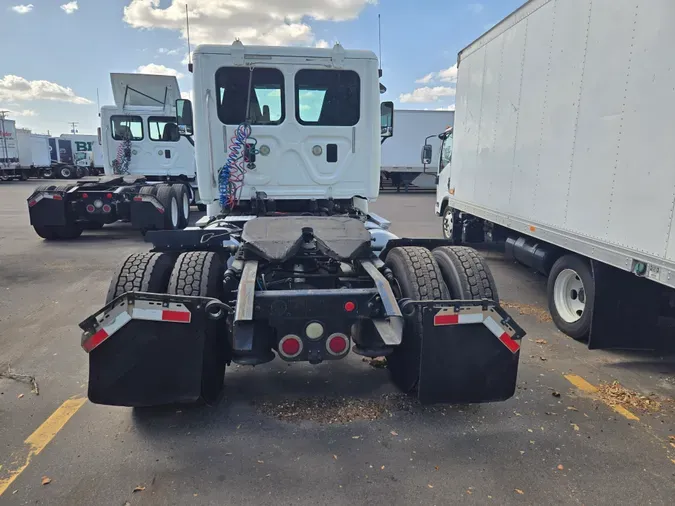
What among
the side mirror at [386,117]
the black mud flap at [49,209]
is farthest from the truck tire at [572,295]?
the black mud flap at [49,209]

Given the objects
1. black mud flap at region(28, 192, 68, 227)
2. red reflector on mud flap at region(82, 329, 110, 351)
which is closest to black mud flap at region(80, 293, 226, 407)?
red reflector on mud flap at region(82, 329, 110, 351)

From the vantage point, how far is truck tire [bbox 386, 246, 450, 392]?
3291mm

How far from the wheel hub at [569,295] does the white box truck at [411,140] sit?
19333 mm

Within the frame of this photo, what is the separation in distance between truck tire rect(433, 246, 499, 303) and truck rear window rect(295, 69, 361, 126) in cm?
264

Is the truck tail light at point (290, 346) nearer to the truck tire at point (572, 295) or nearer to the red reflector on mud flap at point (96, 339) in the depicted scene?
the red reflector on mud flap at point (96, 339)

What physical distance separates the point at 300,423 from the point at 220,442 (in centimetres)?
56

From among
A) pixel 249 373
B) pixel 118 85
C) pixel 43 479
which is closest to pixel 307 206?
pixel 249 373

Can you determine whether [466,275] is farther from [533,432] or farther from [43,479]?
[43,479]

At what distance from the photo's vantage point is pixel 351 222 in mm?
4105

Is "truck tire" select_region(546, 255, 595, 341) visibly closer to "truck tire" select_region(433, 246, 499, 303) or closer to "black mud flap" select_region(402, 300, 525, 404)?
"truck tire" select_region(433, 246, 499, 303)

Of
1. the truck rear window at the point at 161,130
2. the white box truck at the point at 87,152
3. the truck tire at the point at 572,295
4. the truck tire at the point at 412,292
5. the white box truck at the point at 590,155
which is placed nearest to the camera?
the truck tire at the point at 412,292

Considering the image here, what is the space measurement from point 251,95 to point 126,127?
9.07 meters

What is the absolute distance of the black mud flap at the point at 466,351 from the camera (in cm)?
299

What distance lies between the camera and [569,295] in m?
5.27
